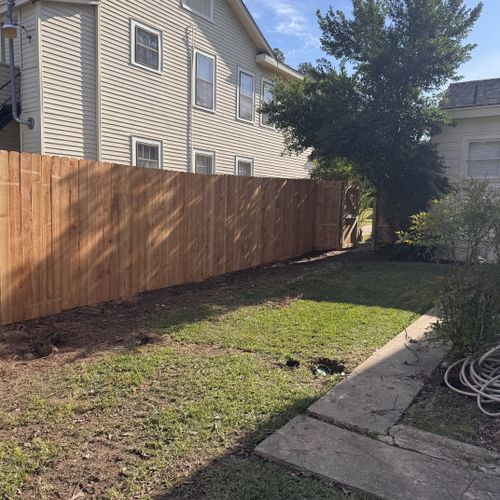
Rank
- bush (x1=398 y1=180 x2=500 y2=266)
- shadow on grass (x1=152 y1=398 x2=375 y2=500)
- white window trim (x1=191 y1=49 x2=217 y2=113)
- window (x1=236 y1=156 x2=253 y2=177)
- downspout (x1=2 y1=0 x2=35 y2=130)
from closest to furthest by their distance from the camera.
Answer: shadow on grass (x1=152 y1=398 x2=375 y2=500)
bush (x1=398 y1=180 x2=500 y2=266)
downspout (x1=2 y1=0 x2=35 y2=130)
white window trim (x1=191 y1=49 x2=217 y2=113)
window (x1=236 y1=156 x2=253 y2=177)

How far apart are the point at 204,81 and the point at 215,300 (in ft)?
29.8

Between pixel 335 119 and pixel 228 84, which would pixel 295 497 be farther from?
pixel 228 84

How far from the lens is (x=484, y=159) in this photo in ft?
36.2

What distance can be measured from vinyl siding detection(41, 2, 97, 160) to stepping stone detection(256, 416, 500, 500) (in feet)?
28.8

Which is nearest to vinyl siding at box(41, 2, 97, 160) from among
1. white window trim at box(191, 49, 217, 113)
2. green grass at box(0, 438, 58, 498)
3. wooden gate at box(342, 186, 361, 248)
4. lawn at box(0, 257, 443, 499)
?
white window trim at box(191, 49, 217, 113)

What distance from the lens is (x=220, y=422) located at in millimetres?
3107

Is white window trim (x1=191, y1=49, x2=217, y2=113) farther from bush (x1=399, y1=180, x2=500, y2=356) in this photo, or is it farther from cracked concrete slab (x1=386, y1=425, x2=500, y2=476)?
cracked concrete slab (x1=386, y1=425, x2=500, y2=476)

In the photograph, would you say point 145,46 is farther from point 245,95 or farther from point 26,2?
point 245,95

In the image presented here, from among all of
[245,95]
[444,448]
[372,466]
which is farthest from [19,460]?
[245,95]

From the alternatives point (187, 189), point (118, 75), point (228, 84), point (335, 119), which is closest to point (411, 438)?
point (187, 189)

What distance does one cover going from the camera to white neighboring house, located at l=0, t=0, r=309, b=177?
9766 millimetres

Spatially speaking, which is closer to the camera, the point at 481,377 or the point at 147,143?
the point at 481,377

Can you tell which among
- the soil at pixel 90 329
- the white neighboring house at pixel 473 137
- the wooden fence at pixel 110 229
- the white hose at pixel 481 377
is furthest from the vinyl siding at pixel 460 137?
the white hose at pixel 481 377

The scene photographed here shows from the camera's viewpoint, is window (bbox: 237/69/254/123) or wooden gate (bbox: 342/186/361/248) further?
window (bbox: 237/69/254/123)
